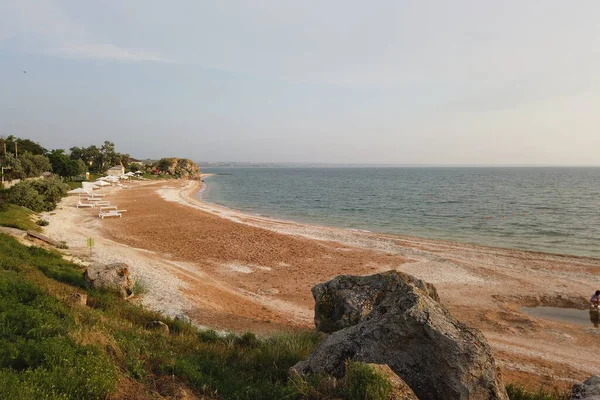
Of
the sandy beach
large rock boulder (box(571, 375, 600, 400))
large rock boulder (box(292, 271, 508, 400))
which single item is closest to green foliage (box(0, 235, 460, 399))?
large rock boulder (box(292, 271, 508, 400))

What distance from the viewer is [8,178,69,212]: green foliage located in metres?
29.6

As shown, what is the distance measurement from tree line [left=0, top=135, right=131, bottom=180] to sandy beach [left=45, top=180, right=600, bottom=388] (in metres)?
25.8

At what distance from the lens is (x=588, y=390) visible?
5.58m

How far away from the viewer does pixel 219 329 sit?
11.0 meters

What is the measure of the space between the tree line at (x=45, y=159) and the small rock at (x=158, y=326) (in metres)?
48.6

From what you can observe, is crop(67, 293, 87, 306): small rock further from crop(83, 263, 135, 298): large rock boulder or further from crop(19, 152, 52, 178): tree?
crop(19, 152, 52, 178): tree

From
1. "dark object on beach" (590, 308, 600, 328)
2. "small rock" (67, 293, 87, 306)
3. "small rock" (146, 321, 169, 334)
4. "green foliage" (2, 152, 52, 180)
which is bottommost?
"dark object on beach" (590, 308, 600, 328)

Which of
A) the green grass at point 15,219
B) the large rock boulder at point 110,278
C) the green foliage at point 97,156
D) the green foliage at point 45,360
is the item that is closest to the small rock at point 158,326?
the green foliage at point 45,360

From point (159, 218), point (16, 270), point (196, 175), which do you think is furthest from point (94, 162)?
point (16, 270)

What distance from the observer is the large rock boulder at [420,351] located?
5195 mm

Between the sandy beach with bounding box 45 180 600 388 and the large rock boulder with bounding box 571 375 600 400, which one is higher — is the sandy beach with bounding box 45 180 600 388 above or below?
below

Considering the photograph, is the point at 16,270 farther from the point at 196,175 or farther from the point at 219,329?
the point at 196,175

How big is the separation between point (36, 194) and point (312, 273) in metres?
25.8

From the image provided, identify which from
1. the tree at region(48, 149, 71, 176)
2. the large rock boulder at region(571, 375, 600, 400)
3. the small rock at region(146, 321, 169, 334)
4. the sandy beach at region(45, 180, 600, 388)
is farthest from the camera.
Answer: the tree at region(48, 149, 71, 176)
